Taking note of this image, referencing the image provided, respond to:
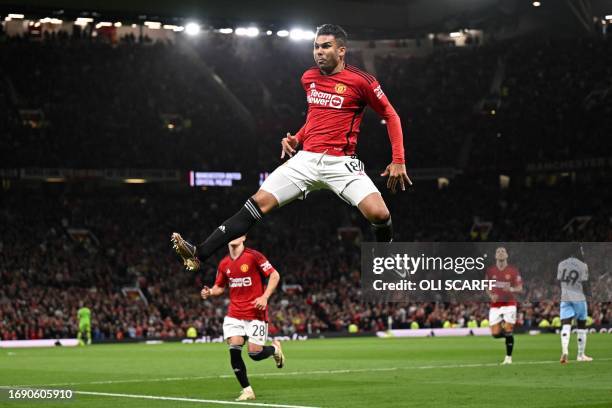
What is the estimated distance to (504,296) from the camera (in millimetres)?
25281

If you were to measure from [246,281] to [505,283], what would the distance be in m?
9.40

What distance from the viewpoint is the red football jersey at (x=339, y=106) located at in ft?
35.8

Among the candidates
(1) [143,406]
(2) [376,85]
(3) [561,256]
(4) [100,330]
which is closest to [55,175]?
(4) [100,330]

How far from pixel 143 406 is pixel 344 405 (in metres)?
3.11

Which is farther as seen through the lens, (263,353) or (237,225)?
(263,353)

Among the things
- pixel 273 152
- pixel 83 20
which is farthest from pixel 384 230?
pixel 273 152

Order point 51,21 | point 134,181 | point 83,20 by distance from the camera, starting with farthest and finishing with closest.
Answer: point 51,21
point 134,181
point 83,20

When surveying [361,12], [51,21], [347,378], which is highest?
[361,12]

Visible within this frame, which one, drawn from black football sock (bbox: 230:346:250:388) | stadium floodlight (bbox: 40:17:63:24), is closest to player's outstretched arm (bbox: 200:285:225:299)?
black football sock (bbox: 230:346:250:388)

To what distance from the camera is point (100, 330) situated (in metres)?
48.3

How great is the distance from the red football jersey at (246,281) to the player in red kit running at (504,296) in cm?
906

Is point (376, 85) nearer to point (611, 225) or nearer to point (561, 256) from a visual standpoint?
point (561, 256)

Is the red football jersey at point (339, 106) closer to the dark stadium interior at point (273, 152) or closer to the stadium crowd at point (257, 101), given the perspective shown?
the dark stadium interior at point (273, 152)

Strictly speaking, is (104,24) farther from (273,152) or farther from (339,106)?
(339,106)
